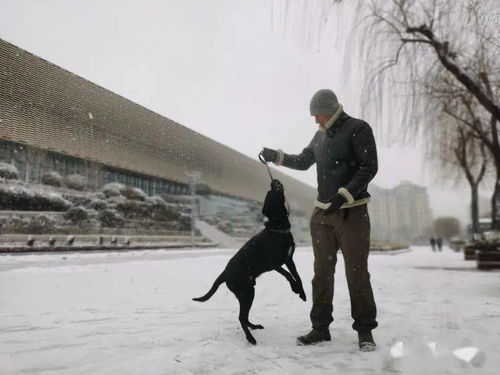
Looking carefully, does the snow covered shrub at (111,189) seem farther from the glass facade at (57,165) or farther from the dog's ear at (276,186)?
the dog's ear at (276,186)

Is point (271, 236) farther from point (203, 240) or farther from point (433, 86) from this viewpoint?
point (203, 240)

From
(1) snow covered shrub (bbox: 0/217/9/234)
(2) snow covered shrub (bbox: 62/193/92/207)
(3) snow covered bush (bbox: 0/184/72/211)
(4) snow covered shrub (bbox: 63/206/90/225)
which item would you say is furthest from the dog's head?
(2) snow covered shrub (bbox: 62/193/92/207)

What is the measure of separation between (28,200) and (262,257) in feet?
55.1

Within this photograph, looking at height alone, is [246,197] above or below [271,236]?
above

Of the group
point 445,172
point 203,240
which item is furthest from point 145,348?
point 203,240

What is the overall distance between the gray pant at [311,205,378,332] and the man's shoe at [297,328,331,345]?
0.13 ft

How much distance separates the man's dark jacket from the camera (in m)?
2.54

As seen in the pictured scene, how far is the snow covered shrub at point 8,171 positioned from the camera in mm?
16281

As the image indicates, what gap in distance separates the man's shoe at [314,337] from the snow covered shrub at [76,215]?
17388 mm

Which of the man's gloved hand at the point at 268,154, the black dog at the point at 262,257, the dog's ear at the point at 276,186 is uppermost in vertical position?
the man's gloved hand at the point at 268,154

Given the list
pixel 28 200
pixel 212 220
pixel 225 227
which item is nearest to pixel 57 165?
pixel 28 200

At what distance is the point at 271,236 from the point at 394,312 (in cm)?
185

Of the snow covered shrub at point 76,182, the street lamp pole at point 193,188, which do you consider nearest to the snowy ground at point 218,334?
the snow covered shrub at point 76,182

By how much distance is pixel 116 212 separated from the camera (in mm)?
20578
